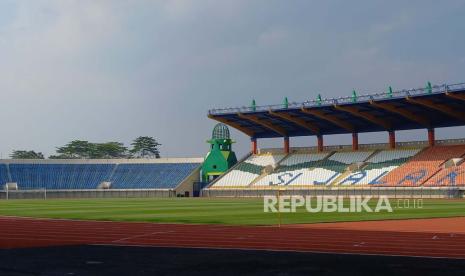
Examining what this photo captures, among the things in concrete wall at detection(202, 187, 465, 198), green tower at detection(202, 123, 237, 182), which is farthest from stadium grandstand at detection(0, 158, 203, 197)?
concrete wall at detection(202, 187, 465, 198)

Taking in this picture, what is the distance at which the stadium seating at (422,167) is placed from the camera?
242ft

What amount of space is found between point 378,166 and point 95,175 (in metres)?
48.3

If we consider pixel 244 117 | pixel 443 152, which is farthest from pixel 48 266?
pixel 244 117

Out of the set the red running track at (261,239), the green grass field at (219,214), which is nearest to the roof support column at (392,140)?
the green grass field at (219,214)

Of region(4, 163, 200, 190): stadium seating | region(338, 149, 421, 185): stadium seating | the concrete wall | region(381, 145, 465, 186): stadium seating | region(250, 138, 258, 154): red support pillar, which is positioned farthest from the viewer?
region(250, 138, 258, 154): red support pillar

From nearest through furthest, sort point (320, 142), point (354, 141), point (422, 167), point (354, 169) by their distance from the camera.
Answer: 1. point (422, 167)
2. point (354, 169)
3. point (354, 141)
4. point (320, 142)

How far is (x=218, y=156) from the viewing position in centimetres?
10206

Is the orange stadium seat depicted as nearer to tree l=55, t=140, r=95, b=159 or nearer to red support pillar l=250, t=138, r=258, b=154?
red support pillar l=250, t=138, r=258, b=154

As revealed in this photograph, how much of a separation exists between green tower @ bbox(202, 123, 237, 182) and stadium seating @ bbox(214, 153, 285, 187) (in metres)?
3.66

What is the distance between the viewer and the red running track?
1725cm

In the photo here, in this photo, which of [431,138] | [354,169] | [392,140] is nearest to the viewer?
[431,138]

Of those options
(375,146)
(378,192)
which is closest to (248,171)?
(375,146)

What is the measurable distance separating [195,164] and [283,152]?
1642cm

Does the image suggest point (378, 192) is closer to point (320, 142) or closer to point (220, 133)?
point (320, 142)
